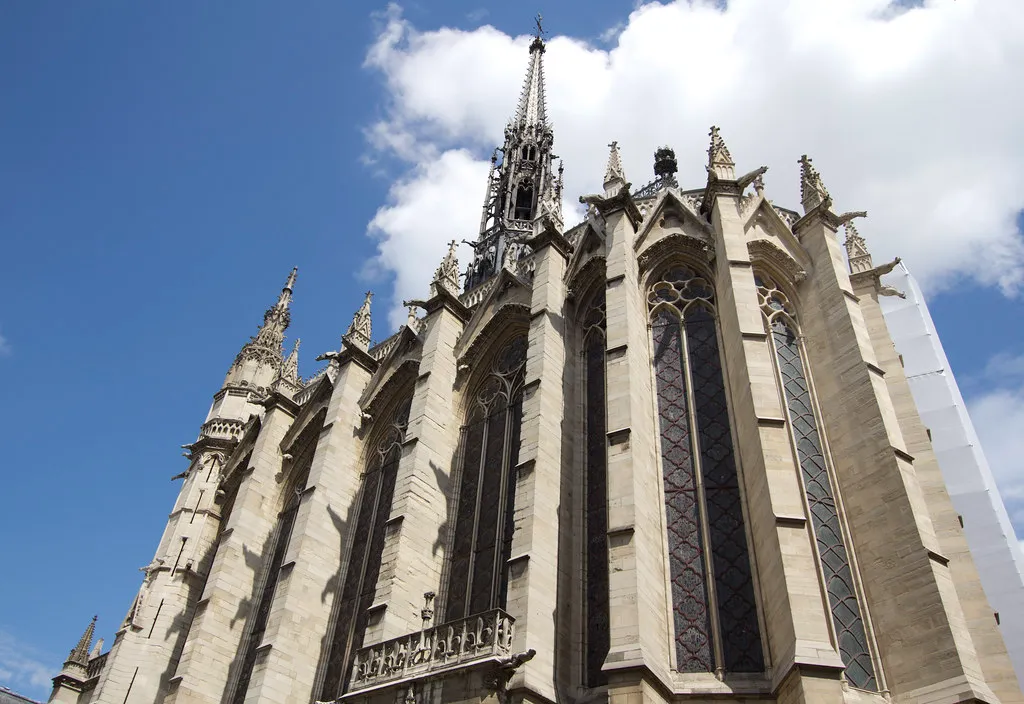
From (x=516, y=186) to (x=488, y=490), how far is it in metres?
16.9

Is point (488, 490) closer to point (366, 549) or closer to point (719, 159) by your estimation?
point (366, 549)

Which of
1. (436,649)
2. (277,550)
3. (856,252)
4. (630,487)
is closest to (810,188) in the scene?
(856,252)

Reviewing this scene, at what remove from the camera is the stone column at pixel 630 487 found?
9.97m

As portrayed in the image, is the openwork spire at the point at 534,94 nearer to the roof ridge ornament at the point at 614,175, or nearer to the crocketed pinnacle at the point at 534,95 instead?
the crocketed pinnacle at the point at 534,95

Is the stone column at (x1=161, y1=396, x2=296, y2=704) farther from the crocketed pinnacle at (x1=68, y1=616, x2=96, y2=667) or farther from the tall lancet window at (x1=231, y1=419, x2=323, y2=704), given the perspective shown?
the crocketed pinnacle at (x1=68, y1=616, x2=96, y2=667)

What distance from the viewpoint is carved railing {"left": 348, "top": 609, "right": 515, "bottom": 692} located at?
10.7m

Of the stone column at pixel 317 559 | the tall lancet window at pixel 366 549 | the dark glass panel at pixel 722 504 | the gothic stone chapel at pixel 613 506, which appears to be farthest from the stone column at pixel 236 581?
the dark glass panel at pixel 722 504

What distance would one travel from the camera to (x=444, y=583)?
14617 millimetres

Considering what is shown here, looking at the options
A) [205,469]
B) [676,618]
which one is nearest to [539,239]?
[676,618]

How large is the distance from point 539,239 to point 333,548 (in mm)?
7844

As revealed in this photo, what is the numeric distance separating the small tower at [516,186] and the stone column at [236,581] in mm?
9006

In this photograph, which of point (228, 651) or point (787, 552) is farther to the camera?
point (228, 651)

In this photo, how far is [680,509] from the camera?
41.1 ft

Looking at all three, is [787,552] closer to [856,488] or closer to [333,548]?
[856,488]
